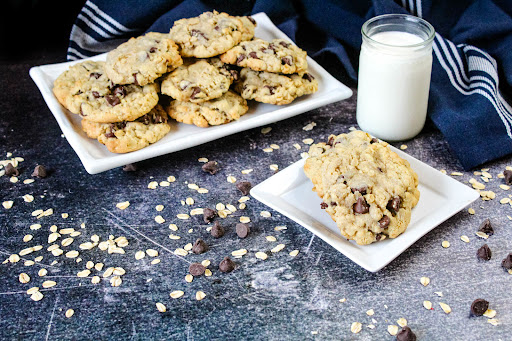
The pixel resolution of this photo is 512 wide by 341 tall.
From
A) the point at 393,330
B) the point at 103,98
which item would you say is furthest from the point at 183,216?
the point at 393,330

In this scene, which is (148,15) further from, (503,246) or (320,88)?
(503,246)

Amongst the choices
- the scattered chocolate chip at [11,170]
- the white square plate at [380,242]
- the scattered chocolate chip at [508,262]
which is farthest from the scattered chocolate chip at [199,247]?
the scattered chocolate chip at [508,262]

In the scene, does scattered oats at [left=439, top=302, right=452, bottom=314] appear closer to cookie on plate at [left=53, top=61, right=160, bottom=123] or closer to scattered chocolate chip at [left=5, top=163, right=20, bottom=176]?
cookie on plate at [left=53, top=61, right=160, bottom=123]

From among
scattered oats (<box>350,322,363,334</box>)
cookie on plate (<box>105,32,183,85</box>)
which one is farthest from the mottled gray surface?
cookie on plate (<box>105,32,183,85</box>)

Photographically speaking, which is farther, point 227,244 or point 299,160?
point 299,160

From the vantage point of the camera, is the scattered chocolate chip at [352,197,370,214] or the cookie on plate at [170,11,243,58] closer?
the scattered chocolate chip at [352,197,370,214]

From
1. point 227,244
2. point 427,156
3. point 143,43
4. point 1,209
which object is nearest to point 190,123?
point 143,43
